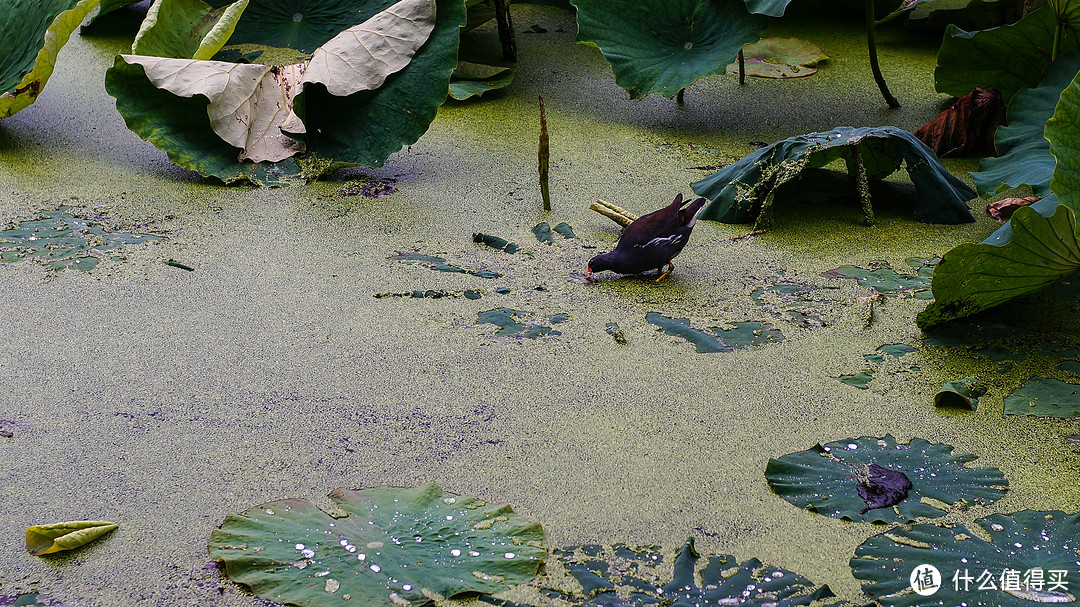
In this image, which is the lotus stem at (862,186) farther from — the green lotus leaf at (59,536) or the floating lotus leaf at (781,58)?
the green lotus leaf at (59,536)

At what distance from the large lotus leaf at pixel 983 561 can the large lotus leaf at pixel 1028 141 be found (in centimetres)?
88

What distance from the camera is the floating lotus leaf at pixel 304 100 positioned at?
2.21m

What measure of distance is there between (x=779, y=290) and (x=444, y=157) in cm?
102

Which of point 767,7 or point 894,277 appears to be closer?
point 894,277

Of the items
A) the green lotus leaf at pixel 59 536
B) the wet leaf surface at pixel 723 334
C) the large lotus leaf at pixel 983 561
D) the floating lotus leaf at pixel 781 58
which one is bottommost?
the floating lotus leaf at pixel 781 58

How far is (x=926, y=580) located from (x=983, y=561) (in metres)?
0.08

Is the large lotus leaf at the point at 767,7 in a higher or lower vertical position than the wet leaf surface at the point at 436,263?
higher

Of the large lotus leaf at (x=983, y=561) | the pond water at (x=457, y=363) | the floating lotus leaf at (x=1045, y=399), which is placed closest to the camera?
the large lotus leaf at (x=983, y=561)

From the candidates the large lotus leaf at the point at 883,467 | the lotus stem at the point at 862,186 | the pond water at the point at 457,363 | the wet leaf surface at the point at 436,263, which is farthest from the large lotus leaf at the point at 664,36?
the large lotus leaf at the point at 883,467

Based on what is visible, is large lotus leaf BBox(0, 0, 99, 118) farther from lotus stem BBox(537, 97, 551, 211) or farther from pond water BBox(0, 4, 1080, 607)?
lotus stem BBox(537, 97, 551, 211)

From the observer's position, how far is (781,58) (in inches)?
119

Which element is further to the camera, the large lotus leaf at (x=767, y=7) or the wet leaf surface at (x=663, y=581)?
the large lotus leaf at (x=767, y=7)

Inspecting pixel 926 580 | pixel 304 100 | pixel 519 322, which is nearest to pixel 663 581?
pixel 926 580

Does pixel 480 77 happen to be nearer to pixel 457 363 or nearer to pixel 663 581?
pixel 457 363
